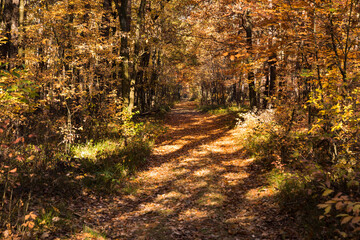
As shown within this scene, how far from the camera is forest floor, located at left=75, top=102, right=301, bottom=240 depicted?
16.1 feet

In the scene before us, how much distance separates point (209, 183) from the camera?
748cm

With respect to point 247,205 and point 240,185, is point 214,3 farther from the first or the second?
point 247,205

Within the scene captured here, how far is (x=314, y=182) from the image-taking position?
182 inches

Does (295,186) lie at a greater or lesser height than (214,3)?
lesser

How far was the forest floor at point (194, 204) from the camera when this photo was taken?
4.89 m

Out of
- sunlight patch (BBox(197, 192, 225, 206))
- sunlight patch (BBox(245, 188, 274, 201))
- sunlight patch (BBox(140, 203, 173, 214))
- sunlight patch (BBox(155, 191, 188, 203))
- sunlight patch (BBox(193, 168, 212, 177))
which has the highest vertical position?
sunlight patch (BBox(245, 188, 274, 201))

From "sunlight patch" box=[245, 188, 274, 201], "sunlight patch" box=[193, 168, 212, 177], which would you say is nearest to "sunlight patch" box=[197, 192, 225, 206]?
"sunlight patch" box=[245, 188, 274, 201]

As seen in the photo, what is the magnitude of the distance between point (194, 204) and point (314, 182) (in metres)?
2.95

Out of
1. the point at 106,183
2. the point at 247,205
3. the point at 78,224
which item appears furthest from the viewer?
the point at 106,183

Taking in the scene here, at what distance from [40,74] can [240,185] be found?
29.2 ft

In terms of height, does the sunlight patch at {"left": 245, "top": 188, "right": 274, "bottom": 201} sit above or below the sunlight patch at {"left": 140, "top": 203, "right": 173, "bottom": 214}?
above

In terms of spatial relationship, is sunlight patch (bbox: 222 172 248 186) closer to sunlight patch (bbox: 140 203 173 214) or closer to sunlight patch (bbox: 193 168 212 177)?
sunlight patch (bbox: 193 168 212 177)

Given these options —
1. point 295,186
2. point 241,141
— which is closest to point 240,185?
point 295,186

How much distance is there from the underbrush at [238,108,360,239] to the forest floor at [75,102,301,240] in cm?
36
